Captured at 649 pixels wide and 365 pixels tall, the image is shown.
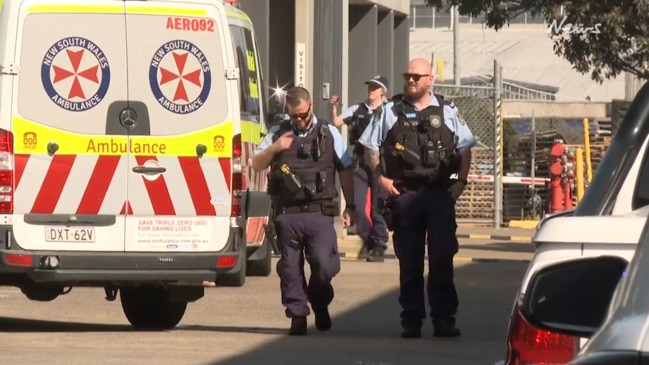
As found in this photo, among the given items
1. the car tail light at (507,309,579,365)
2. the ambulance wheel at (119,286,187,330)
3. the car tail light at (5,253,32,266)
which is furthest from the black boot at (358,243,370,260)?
the car tail light at (507,309,579,365)

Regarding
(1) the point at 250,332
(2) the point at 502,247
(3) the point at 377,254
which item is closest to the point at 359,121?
(3) the point at 377,254

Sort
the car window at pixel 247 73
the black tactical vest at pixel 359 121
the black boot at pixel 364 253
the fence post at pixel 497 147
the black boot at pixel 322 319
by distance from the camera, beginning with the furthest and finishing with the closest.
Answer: the fence post at pixel 497 147 → the black boot at pixel 364 253 → the black tactical vest at pixel 359 121 → the car window at pixel 247 73 → the black boot at pixel 322 319

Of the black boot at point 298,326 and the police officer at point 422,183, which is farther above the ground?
the police officer at point 422,183

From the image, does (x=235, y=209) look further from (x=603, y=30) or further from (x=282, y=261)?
(x=603, y=30)

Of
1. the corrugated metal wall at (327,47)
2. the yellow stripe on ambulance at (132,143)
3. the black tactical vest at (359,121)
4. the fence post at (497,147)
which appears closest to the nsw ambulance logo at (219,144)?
the yellow stripe on ambulance at (132,143)

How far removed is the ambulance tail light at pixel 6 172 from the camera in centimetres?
1053

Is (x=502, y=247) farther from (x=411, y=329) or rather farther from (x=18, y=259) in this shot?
(x=18, y=259)

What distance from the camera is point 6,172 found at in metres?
10.6

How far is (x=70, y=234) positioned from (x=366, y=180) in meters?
7.17

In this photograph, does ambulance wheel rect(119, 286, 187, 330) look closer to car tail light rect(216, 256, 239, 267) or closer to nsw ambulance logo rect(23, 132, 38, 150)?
car tail light rect(216, 256, 239, 267)

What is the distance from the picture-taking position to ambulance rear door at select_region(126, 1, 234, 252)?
35.1ft

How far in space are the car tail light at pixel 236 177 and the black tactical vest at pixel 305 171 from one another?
30cm

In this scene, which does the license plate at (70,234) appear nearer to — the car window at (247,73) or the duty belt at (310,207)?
the duty belt at (310,207)

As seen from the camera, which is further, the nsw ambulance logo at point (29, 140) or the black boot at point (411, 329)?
the black boot at point (411, 329)
